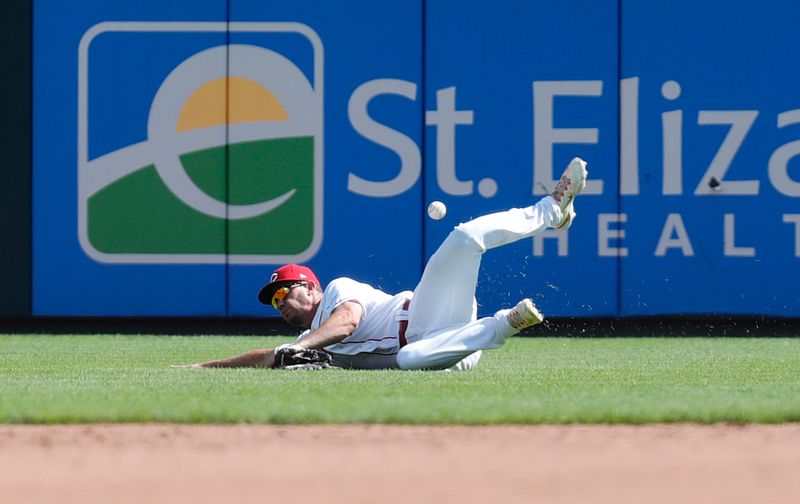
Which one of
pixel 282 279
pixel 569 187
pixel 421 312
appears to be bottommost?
pixel 421 312

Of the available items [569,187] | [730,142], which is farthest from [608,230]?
[569,187]

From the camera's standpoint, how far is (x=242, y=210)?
12508 mm

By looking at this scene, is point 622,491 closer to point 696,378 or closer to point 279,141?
point 696,378

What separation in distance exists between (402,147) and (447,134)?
43 centimetres

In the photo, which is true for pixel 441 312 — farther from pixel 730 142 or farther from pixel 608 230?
pixel 730 142

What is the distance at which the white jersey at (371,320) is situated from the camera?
7.04 m

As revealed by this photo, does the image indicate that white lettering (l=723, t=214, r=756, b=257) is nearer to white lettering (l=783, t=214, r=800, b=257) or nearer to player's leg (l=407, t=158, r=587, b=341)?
white lettering (l=783, t=214, r=800, b=257)

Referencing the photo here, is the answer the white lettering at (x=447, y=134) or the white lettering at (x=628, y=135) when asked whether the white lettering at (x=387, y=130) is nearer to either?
the white lettering at (x=447, y=134)

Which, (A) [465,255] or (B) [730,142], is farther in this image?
(B) [730,142]

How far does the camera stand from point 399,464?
4.26 m

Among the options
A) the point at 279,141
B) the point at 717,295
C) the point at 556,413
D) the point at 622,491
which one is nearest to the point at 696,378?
the point at 556,413

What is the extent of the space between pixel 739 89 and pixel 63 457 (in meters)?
9.17

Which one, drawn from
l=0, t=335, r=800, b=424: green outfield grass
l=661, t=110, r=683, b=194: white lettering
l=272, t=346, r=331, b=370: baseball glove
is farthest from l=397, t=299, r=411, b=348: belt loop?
l=661, t=110, r=683, b=194: white lettering

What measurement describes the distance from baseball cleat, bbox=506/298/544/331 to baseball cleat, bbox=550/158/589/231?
2.61 feet
